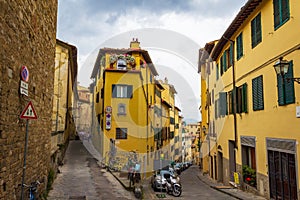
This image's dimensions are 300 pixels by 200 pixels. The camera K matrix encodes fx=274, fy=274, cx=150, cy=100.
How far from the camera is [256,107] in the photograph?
1245 cm

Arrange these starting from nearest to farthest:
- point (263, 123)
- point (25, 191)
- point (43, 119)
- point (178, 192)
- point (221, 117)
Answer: point (25, 191) → point (43, 119) → point (263, 123) → point (178, 192) → point (221, 117)

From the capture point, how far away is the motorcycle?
45.9ft

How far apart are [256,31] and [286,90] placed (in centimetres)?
393

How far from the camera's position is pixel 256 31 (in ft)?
40.5

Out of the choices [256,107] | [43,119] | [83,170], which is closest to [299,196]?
[256,107]

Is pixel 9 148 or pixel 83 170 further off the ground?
pixel 9 148

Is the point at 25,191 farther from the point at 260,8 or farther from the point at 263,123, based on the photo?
the point at 260,8

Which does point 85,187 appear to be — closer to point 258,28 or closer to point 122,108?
point 258,28

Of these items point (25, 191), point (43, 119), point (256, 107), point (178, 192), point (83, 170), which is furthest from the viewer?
point (83, 170)

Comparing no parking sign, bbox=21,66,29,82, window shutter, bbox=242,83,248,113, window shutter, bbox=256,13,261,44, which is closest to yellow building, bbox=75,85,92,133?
window shutter, bbox=242,83,248,113

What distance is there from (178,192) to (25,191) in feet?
29.8

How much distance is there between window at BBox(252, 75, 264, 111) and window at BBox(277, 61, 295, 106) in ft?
5.29

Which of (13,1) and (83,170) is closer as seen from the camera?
(13,1)

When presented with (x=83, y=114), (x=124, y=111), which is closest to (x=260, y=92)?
(x=124, y=111)
